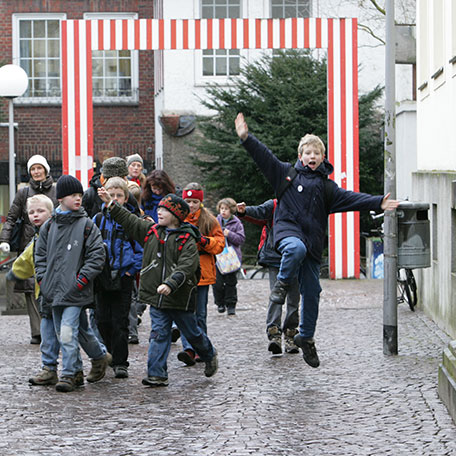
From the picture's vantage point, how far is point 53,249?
8.48 meters

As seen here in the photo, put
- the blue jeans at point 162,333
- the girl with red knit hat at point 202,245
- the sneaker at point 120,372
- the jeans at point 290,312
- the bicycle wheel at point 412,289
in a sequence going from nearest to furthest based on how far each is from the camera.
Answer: the blue jeans at point 162,333
the sneaker at point 120,372
the girl with red knit hat at point 202,245
the jeans at point 290,312
the bicycle wheel at point 412,289

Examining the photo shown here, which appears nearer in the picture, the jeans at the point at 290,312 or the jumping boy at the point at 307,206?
the jumping boy at the point at 307,206

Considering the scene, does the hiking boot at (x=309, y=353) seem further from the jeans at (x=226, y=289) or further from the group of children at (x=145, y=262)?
the jeans at (x=226, y=289)

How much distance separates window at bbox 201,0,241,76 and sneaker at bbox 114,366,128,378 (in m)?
20.3

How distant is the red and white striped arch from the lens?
19.1 m

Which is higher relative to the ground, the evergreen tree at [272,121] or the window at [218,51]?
the window at [218,51]

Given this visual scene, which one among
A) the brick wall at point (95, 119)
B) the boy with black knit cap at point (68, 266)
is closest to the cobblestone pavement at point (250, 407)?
the boy with black knit cap at point (68, 266)

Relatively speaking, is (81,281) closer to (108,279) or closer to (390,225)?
(108,279)

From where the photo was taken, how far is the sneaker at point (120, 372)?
29.8 feet

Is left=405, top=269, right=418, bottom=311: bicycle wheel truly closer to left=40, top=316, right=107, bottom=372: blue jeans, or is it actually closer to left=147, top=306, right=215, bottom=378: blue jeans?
left=147, top=306, right=215, bottom=378: blue jeans

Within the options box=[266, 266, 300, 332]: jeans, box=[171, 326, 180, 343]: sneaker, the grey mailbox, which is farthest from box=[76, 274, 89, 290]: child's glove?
the grey mailbox

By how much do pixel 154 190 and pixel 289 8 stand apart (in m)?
18.8

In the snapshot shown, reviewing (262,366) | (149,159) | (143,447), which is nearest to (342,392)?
(262,366)

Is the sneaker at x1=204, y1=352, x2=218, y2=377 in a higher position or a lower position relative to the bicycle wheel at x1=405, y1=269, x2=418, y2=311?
lower
